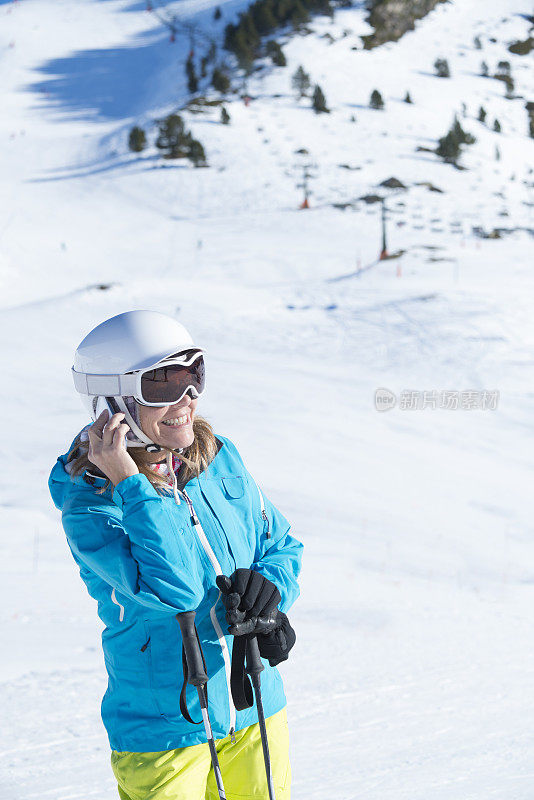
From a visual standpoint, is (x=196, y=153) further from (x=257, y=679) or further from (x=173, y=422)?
(x=257, y=679)

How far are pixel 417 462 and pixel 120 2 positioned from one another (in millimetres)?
81315

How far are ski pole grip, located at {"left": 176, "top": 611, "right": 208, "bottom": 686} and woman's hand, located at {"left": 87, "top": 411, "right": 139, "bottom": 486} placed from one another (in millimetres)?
372

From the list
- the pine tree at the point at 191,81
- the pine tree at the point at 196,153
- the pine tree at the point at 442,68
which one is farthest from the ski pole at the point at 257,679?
the pine tree at the point at 442,68

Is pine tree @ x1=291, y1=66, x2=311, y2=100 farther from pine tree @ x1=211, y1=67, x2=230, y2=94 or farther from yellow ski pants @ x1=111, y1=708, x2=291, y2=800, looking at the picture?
yellow ski pants @ x1=111, y1=708, x2=291, y2=800

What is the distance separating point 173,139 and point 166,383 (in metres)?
37.0

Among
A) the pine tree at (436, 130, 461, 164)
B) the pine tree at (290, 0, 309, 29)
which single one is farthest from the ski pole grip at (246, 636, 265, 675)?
the pine tree at (290, 0, 309, 29)

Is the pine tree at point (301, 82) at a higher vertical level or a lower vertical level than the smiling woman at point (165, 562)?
lower

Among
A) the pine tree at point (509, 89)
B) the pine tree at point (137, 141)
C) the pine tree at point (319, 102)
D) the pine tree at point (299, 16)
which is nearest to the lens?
the pine tree at point (137, 141)

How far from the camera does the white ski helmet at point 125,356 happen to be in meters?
2.08

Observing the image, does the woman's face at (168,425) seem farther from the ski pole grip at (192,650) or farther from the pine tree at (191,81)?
the pine tree at (191,81)

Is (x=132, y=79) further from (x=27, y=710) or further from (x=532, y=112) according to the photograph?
(x=27, y=710)

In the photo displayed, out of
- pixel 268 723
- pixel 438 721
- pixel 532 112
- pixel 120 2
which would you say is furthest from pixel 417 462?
pixel 120 2

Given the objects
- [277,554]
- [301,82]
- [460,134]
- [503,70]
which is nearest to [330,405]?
[277,554]

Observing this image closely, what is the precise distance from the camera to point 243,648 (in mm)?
2002
